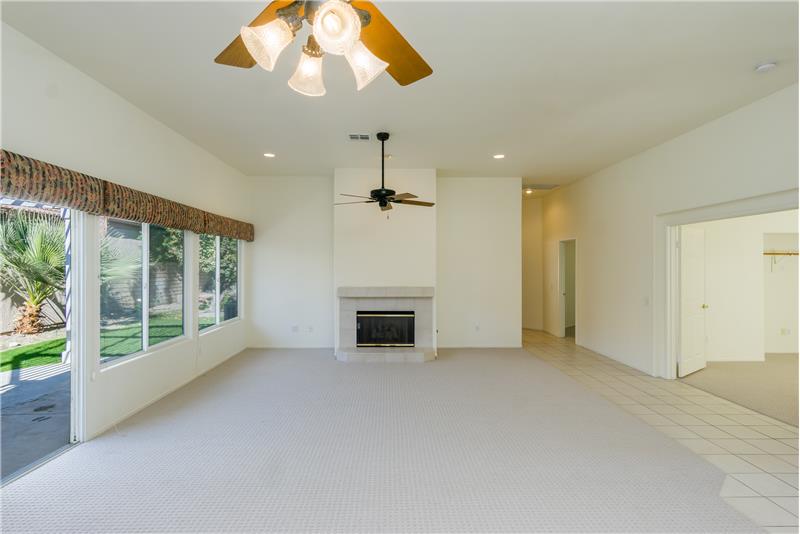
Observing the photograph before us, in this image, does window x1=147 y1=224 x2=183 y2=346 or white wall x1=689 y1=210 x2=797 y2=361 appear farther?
white wall x1=689 y1=210 x2=797 y2=361

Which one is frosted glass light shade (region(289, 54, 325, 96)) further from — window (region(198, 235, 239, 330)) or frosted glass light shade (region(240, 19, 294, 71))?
window (region(198, 235, 239, 330))

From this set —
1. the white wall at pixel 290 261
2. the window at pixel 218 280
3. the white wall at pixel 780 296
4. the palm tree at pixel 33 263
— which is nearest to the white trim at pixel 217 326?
the window at pixel 218 280

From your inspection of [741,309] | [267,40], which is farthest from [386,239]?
[741,309]

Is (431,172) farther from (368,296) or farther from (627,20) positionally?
(627,20)

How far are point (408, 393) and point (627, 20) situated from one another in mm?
3767

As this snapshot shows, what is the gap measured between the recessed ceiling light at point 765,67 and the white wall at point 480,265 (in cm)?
362

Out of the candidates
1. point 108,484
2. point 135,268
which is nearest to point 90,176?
point 135,268

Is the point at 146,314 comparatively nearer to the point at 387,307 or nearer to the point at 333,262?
the point at 333,262

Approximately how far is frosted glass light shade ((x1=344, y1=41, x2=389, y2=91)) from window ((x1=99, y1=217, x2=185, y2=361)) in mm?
2947

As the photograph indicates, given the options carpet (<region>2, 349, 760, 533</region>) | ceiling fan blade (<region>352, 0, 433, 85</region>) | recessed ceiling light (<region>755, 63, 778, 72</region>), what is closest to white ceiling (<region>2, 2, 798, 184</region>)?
recessed ceiling light (<region>755, 63, 778, 72</region>)

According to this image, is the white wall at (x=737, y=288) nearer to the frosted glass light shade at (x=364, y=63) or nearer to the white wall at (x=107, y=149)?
the frosted glass light shade at (x=364, y=63)

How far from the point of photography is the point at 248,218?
6105 mm

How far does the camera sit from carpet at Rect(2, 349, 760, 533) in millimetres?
1996

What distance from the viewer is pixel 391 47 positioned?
152 centimetres
